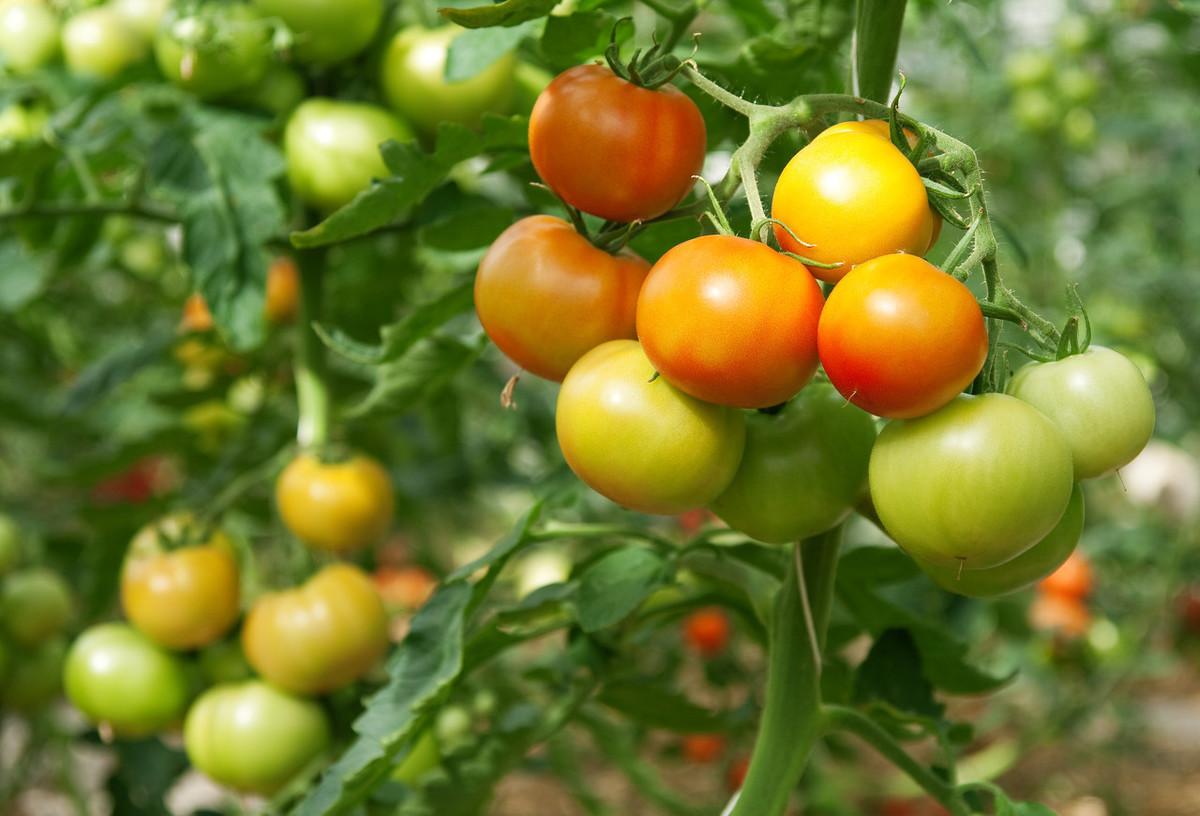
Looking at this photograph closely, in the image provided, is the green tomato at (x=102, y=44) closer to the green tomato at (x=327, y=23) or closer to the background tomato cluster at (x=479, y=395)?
the background tomato cluster at (x=479, y=395)

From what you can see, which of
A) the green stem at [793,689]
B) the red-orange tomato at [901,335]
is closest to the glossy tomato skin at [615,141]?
the red-orange tomato at [901,335]

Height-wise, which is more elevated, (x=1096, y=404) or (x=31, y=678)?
(x=1096, y=404)

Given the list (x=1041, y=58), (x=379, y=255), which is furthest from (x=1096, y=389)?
(x=1041, y=58)

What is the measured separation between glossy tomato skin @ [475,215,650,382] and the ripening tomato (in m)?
1.19

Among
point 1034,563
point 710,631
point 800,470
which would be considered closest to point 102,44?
point 800,470

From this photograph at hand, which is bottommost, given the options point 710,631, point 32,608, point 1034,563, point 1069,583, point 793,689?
point 1069,583

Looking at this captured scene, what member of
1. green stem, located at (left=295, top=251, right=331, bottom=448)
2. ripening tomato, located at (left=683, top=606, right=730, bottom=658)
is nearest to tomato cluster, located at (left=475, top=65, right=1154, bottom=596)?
green stem, located at (left=295, top=251, right=331, bottom=448)

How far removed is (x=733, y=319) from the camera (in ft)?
1.61

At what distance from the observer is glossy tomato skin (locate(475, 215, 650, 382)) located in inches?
22.6

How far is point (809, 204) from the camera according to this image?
1.65 ft

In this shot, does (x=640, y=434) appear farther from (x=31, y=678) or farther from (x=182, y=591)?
(x=31, y=678)

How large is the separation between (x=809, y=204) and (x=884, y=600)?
1.39 feet

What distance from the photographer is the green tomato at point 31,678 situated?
133cm

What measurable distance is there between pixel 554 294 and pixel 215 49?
496 mm
